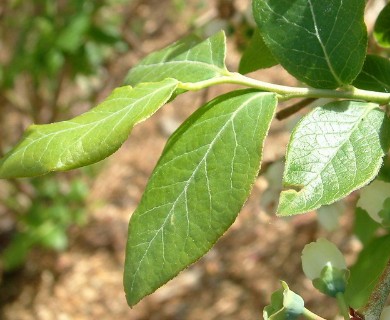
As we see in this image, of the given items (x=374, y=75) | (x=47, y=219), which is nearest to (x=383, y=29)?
(x=374, y=75)

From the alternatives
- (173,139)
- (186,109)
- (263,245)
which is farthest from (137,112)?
(186,109)

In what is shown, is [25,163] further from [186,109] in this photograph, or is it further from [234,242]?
[186,109]

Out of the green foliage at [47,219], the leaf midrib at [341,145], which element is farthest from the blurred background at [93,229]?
the leaf midrib at [341,145]

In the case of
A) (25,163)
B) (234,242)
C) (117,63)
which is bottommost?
(234,242)

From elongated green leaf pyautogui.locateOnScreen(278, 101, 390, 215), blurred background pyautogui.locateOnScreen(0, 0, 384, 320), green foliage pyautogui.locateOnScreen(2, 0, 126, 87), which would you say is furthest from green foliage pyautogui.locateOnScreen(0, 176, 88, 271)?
elongated green leaf pyautogui.locateOnScreen(278, 101, 390, 215)

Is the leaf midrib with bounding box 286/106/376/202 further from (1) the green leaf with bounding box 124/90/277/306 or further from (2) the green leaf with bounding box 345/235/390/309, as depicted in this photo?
(2) the green leaf with bounding box 345/235/390/309
